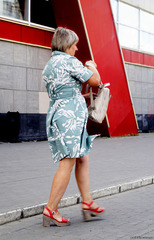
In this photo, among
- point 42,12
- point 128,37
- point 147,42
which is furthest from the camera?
point 147,42

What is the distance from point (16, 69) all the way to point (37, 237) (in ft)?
37.2

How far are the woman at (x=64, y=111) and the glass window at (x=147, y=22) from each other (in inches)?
699

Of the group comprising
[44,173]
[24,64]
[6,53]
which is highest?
[6,53]

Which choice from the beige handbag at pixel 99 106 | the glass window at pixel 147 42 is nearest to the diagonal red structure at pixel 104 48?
the glass window at pixel 147 42

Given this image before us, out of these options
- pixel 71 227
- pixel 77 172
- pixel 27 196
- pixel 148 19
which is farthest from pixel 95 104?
pixel 148 19

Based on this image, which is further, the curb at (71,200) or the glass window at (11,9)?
the glass window at (11,9)

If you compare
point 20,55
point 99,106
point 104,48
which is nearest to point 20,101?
point 20,55

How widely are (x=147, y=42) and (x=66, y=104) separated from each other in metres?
18.1

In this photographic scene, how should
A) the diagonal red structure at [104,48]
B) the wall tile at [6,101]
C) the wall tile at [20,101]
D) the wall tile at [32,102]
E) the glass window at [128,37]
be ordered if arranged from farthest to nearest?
the glass window at [128,37] < the diagonal red structure at [104,48] < the wall tile at [32,102] < the wall tile at [20,101] < the wall tile at [6,101]

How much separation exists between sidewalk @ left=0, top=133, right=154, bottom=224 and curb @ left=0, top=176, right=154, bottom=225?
92mm

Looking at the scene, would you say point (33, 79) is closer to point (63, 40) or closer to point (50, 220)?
point (63, 40)

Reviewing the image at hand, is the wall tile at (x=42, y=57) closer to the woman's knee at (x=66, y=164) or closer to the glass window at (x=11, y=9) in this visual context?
the glass window at (x=11, y=9)

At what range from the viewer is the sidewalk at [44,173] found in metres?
5.22

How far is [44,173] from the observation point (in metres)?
7.12
